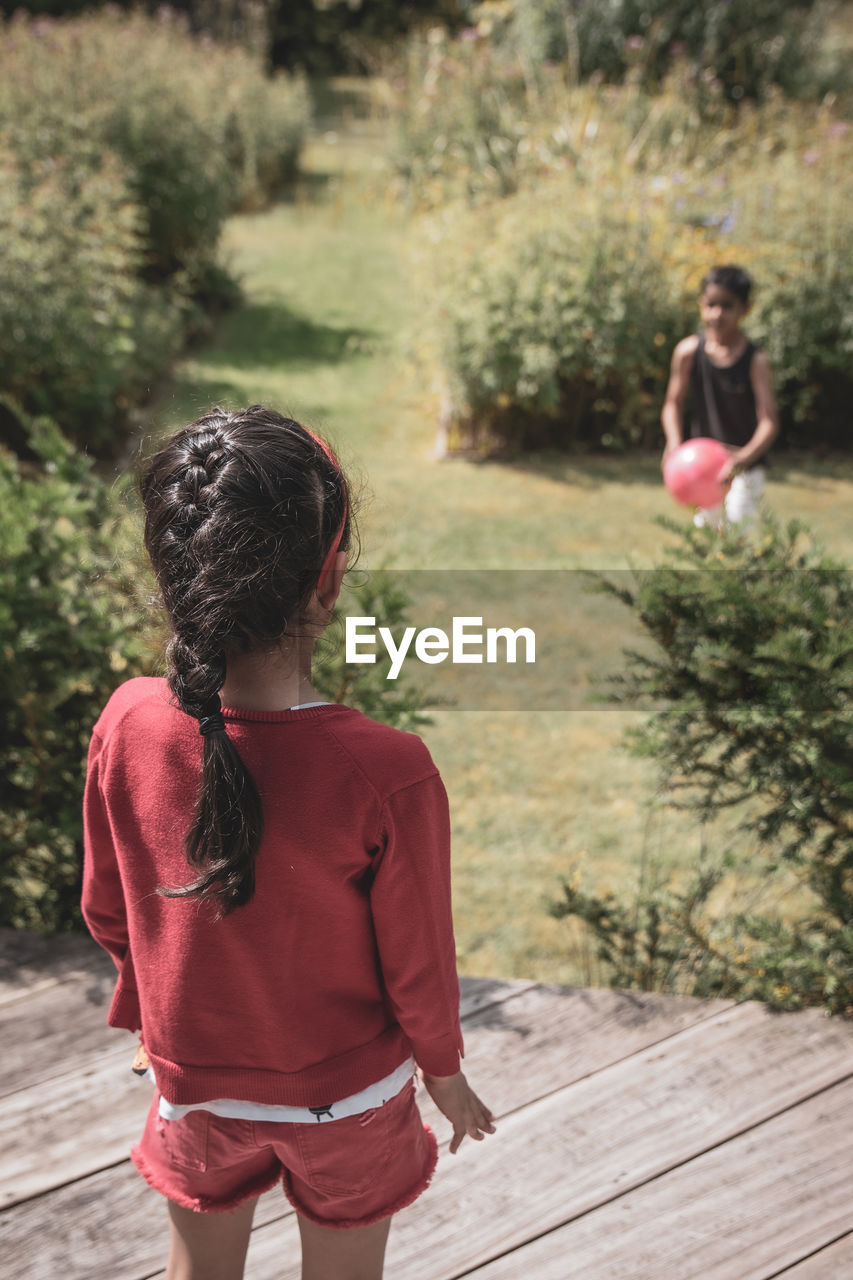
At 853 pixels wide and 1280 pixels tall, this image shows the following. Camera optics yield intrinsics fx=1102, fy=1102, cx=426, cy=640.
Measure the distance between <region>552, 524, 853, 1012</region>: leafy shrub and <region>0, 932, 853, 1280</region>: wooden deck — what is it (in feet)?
0.92

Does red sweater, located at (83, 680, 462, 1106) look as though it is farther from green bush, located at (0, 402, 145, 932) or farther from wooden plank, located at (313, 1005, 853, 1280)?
green bush, located at (0, 402, 145, 932)

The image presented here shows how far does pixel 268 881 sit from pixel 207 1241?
2.00 ft

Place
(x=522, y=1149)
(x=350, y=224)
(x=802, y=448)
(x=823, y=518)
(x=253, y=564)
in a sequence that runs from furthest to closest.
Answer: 1. (x=350, y=224)
2. (x=802, y=448)
3. (x=823, y=518)
4. (x=522, y=1149)
5. (x=253, y=564)

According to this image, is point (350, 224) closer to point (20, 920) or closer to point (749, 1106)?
point (20, 920)

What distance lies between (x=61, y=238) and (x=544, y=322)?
3356 millimetres

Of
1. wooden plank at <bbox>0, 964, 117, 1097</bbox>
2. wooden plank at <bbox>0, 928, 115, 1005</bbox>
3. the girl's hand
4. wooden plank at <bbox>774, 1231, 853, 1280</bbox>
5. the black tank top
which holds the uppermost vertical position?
the girl's hand

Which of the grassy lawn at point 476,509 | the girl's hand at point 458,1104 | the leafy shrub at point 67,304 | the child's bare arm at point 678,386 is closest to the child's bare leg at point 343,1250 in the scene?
the girl's hand at point 458,1104

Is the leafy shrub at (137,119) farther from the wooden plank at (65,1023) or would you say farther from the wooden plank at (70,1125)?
the wooden plank at (70,1125)

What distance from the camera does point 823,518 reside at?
704cm

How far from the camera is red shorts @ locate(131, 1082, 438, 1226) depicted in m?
1.44

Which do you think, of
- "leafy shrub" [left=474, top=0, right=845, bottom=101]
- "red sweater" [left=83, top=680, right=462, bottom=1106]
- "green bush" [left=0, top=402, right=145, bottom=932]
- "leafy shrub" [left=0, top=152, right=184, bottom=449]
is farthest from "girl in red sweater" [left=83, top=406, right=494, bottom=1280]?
"leafy shrub" [left=474, top=0, right=845, bottom=101]

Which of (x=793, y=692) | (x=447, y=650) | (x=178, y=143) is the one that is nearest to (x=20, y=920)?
(x=793, y=692)

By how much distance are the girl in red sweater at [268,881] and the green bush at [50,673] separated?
141cm

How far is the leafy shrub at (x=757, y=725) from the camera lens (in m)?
2.60
